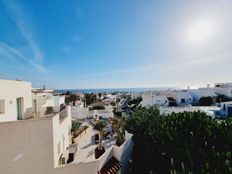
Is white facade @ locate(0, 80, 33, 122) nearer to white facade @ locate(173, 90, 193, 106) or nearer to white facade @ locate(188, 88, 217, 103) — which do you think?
white facade @ locate(173, 90, 193, 106)

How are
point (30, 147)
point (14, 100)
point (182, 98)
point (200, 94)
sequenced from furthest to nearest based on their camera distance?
point (200, 94), point (182, 98), point (14, 100), point (30, 147)

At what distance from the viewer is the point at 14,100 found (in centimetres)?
1226

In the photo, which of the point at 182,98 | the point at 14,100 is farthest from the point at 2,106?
the point at 182,98

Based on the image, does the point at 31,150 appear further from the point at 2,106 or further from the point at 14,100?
the point at 14,100

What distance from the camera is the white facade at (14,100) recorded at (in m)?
10.8

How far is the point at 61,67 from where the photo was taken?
93.9ft

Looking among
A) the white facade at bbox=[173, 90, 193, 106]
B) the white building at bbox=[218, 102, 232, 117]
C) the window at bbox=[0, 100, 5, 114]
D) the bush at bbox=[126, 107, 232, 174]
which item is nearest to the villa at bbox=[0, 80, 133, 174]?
the window at bbox=[0, 100, 5, 114]

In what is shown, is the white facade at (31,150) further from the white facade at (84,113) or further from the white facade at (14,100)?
the white facade at (84,113)

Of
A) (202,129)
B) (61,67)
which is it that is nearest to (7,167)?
(202,129)

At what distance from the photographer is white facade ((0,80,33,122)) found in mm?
10828

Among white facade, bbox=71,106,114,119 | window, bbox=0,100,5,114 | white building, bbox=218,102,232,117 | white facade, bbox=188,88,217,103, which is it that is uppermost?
window, bbox=0,100,5,114

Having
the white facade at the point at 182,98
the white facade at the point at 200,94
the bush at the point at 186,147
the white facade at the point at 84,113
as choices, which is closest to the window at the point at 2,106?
the bush at the point at 186,147

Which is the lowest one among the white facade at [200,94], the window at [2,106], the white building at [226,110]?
the white building at [226,110]

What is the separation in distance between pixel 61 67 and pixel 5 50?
12.0m
